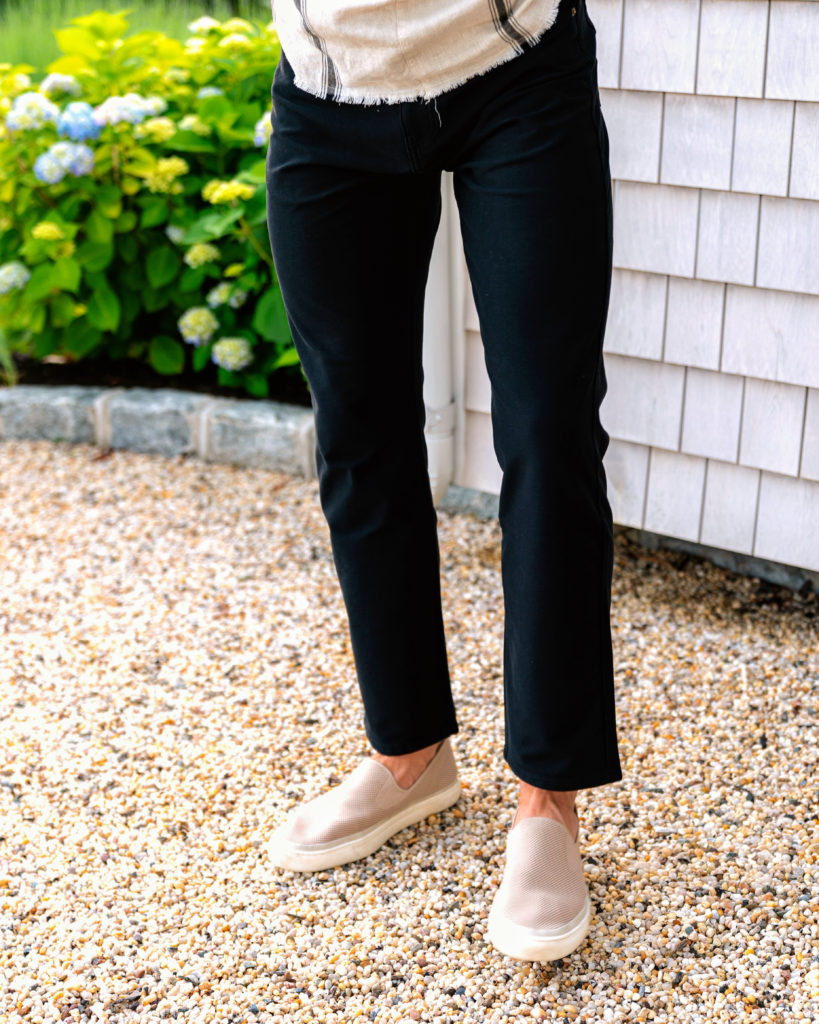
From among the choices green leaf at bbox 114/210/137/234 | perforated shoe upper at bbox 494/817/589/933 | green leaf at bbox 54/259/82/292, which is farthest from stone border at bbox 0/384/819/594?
perforated shoe upper at bbox 494/817/589/933

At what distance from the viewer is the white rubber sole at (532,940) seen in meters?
1.32

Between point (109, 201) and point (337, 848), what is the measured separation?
2.03m

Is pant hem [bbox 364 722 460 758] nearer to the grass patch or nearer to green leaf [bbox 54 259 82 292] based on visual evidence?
green leaf [bbox 54 259 82 292]

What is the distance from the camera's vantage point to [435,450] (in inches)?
98.0

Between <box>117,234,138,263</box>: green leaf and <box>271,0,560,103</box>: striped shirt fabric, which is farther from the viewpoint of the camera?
<box>117,234,138,263</box>: green leaf

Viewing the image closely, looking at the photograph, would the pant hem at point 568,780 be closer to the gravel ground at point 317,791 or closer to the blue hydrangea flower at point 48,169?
the gravel ground at point 317,791

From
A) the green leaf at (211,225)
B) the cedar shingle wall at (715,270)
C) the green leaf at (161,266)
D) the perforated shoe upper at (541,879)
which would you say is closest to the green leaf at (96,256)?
the green leaf at (161,266)

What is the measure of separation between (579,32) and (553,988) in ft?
3.49

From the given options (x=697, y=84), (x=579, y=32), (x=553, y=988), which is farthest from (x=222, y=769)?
(x=697, y=84)

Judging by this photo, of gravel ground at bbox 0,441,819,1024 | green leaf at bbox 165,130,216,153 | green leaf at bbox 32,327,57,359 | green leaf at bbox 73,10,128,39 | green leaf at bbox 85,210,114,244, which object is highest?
green leaf at bbox 73,10,128,39

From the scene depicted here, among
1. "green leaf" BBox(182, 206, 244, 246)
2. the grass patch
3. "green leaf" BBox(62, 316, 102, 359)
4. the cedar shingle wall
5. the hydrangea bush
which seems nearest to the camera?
the cedar shingle wall

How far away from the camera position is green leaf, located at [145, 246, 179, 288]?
9.94 ft

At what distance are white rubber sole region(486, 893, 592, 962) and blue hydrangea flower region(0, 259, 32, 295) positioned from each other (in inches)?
90.7

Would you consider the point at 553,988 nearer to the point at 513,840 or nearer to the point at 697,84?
the point at 513,840
